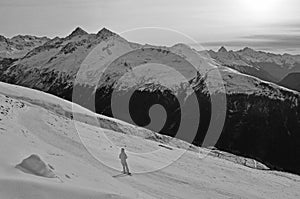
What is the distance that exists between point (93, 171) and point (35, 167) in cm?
433

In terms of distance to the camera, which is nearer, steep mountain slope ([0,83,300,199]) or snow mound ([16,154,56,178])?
steep mountain slope ([0,83,300,199])

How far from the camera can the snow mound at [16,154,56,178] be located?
53.1 feet

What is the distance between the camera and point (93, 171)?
2030 centimetres

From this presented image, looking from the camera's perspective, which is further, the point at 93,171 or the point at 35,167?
the point at 93,171

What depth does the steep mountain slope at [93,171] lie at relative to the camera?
15.1 meters

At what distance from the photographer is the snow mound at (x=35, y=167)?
53.1 feet

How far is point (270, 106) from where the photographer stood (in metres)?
176

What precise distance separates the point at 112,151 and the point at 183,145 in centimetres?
1960

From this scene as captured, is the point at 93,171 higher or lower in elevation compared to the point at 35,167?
lower

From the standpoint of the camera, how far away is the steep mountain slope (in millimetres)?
15109

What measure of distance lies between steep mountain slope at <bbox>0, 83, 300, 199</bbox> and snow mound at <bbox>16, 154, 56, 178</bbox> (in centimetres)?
34

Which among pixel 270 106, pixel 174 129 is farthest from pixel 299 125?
pixel 174 129

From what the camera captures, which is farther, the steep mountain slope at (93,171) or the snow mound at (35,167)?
the snow mound at (35,167)

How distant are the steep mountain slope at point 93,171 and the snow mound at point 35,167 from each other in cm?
34
